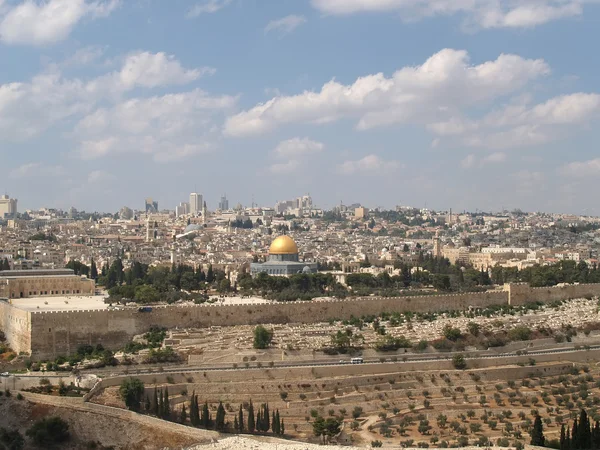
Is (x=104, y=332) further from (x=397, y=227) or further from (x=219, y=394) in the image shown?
(x=397, y=227)

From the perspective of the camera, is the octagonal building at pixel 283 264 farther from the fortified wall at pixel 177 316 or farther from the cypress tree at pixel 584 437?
the cypress tree at pixel 584 437

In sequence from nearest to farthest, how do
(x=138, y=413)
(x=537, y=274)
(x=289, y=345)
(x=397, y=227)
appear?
(x=138, y=413), (x=289, y=345), (x=537, y=274), (x=397, y=227)

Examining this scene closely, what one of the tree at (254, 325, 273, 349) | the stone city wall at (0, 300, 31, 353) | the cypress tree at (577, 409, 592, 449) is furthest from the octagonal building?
the cypress tree at (577, 409, 592, 449)

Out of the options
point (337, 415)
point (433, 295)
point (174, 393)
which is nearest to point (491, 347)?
point (433, 295)

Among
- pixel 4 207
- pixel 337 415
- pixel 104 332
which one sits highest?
pixel 4 207

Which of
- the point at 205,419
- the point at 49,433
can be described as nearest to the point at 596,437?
the point at 205,419

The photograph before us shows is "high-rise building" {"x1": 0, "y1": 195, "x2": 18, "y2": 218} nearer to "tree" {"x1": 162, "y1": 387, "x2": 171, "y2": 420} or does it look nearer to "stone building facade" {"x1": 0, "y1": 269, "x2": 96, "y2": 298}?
"stone building facade" {"x1": 0, "y1": 269, "x2": 96, "y2": 298}
